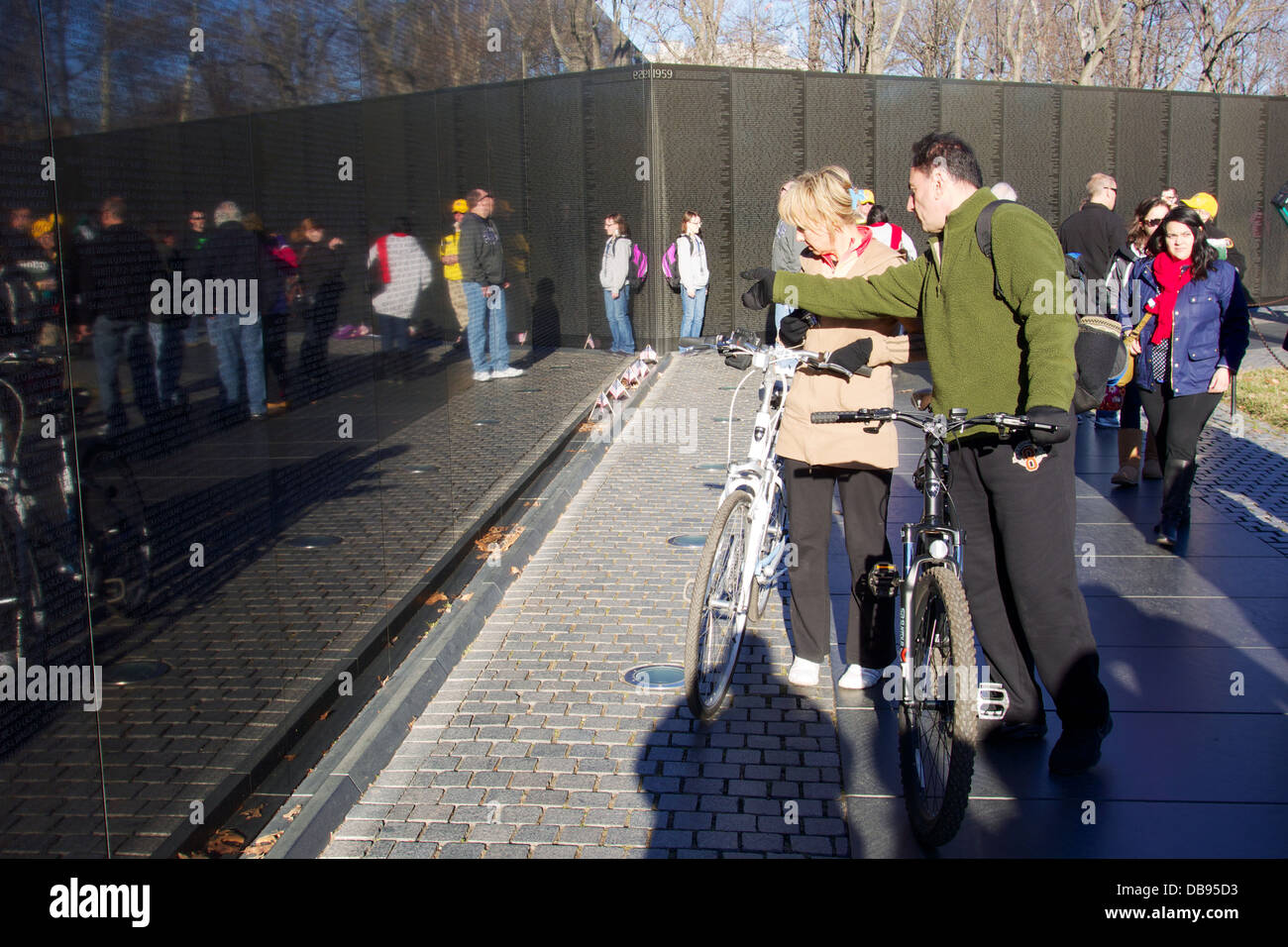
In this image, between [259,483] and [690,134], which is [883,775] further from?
[690,134]

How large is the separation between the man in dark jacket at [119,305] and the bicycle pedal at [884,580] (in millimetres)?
2593

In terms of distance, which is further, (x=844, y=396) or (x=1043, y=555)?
(x=844, y=396)

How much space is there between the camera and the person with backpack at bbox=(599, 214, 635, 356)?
16859 mm

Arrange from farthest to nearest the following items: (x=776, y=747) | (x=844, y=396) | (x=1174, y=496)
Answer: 1. (x=1174, y=496)
2. (x=844, y=396)
3. (x=776, y=747)

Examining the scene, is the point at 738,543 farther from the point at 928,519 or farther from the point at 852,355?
the point at 928,519

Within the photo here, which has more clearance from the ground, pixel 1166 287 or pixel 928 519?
pixel 1166 287

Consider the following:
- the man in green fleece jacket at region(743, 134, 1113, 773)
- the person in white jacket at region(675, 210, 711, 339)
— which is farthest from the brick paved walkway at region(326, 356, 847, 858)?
the person in white jacket at region(675, 210, 711, 339)

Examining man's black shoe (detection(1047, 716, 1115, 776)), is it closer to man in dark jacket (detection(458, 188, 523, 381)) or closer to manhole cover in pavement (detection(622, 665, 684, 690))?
manhole cover in pavement (detection(622, 665, 684, 690))

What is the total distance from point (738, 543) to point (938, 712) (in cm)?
153

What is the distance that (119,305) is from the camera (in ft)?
11.1

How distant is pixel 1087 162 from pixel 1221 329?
1624cm

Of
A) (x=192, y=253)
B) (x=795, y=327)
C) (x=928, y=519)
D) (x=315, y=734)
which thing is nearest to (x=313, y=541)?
(x=315, y=734)

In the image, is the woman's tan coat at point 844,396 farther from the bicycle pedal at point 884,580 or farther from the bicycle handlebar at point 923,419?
the bicycle handlebar at point 923,419
